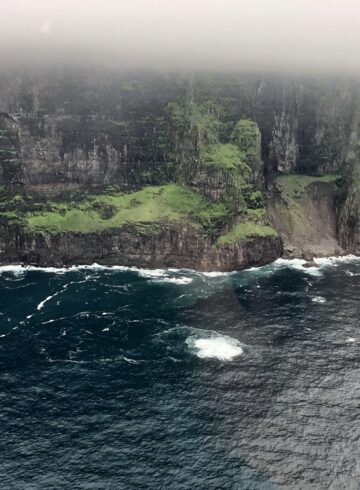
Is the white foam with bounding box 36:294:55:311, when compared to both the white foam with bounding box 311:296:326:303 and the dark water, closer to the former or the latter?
the dark water

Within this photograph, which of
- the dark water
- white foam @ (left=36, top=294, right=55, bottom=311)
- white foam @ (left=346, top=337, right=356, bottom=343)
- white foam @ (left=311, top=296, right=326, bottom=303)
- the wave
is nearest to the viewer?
the dark water

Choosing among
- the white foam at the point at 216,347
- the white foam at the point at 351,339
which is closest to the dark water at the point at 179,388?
the white foam at the point at 351,339

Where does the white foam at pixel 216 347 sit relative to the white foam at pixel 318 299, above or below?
below

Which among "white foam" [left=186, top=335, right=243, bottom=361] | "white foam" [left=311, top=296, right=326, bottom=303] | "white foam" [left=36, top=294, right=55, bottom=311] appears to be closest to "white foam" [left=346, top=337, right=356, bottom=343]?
"white foam" [left=311, top=296, right=326, bottom=303]

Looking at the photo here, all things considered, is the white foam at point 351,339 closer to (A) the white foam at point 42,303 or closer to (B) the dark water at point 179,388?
(B) the dark water at point 179,388

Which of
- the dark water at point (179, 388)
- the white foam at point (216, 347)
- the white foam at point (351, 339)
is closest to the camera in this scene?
the dark water at point (179, 388)

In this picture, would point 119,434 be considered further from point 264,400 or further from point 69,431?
point 264,400
